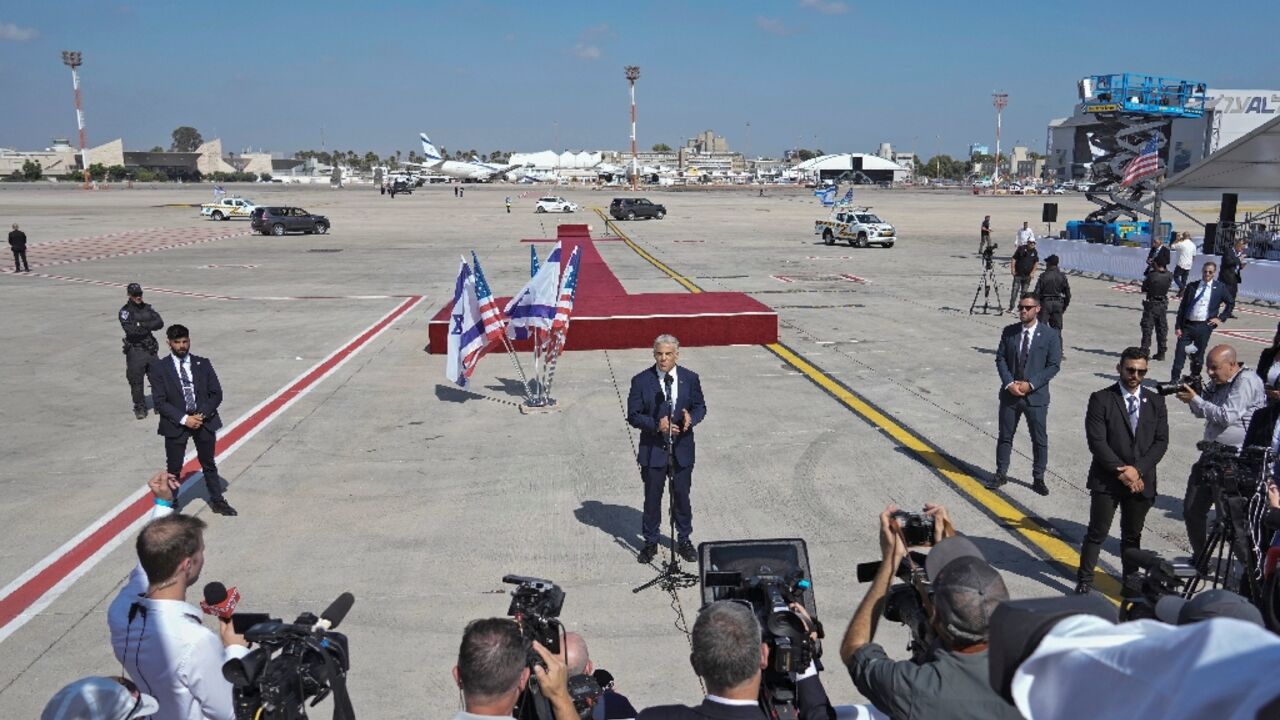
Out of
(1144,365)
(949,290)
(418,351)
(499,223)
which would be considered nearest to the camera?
(1144,365)

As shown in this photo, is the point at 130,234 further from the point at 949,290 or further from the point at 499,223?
the point at 949,290

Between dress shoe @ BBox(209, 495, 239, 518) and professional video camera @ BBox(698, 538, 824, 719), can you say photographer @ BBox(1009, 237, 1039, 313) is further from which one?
professional video camera @ BBox(698, 538, 824, 719)

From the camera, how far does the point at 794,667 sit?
3.23 meters

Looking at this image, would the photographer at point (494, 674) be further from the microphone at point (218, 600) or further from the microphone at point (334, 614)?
the microphone at point (218, 600)

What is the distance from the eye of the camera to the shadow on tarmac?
25.6ft

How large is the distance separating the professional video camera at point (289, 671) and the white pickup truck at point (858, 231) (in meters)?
35.9

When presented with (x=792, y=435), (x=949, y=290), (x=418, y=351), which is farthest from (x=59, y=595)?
(x=949, y=290)

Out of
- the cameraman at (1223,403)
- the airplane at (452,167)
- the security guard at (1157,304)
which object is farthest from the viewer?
the airplane at (452,167)

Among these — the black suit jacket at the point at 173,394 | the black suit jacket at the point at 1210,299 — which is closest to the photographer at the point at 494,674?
the black suit jacket at the point at 173,394

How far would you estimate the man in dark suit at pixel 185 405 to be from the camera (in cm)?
834

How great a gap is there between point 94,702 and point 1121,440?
6.31 meters

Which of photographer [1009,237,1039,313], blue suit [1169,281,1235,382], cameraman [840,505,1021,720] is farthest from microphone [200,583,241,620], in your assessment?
photographer [1009,237,1039,313]

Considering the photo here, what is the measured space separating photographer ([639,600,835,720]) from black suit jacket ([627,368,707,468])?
14.0 feet

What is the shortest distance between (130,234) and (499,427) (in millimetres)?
41963
